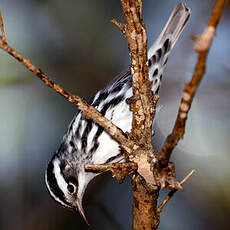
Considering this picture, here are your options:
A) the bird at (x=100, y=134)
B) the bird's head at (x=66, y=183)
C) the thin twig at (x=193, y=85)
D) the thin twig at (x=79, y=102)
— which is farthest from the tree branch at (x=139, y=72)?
the bird's head at (x=66, y=183)

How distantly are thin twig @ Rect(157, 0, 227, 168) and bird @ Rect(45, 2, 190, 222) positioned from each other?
1068mm

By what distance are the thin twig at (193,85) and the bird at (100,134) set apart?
1.07 m

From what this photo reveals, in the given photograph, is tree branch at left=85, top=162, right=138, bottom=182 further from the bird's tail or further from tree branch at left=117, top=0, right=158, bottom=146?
the bird's tail

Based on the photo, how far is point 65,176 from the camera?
8.21ft

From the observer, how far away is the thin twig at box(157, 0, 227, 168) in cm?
85

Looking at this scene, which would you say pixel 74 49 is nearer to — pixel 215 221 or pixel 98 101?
pixel 98 101

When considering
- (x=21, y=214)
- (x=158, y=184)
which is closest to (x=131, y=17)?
(x=158, y=184)

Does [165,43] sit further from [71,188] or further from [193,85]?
[193,85]

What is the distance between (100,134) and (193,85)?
55.4 inches

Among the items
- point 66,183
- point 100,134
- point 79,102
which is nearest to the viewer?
point 79,102

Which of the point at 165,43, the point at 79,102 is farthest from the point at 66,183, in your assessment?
the point at 79,102

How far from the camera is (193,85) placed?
0.98m

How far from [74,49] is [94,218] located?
1.69m

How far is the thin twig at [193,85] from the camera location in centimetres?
85
